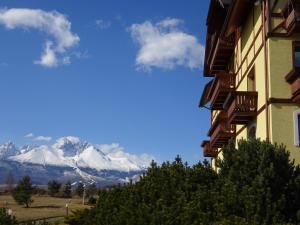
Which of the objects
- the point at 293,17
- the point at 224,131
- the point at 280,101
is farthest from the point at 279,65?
the point at 224,131

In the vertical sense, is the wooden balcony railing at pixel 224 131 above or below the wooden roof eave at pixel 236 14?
below

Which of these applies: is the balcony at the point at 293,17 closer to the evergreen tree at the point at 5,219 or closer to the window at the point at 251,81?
the window at the point at 251,81

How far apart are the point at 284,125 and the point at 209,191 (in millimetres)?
5174

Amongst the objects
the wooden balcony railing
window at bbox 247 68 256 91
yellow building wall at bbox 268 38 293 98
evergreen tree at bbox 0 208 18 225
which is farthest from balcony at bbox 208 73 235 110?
evergreen tree at bbox 0 208 18 225

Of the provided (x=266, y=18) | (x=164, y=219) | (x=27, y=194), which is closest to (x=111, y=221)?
(x=164, y=219)

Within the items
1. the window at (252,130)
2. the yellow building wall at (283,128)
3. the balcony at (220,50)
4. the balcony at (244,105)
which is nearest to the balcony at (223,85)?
the balcony at (220,50)

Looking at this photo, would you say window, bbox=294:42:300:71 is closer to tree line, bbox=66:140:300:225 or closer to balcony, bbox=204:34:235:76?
tree line, bbox=66:140:300:225

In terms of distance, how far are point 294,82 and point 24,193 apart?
221ft

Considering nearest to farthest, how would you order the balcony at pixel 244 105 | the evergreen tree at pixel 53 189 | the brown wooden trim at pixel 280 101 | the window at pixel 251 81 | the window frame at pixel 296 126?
the window frame at pixel 296 126 → the brown wooden trim at pixel 280 101 → the balcony at pixel 244 105 → the window at pixel 251 81 → the evergreen tree at pixel 53 189

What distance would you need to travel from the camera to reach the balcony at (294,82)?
69.9 ft

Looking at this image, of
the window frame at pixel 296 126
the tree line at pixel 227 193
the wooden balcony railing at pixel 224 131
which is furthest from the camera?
the wooden balcony railing at pixel 224 131

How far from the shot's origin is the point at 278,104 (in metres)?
22.0

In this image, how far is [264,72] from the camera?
2270cm

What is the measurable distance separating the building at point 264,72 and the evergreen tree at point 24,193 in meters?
59.2
